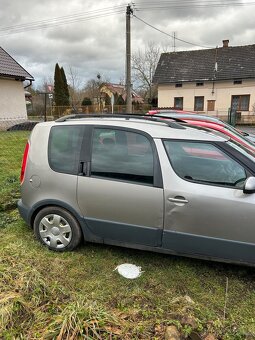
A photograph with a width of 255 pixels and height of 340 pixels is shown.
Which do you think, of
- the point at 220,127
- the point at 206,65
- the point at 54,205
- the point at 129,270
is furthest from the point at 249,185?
the point at 206,65

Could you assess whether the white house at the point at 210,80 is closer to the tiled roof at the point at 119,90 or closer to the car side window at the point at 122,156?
the tiled roof at the point at 119,90

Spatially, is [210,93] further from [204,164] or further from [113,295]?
[113,295]

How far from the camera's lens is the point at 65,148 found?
3.53m

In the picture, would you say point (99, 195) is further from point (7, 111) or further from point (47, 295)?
point (7, 111)

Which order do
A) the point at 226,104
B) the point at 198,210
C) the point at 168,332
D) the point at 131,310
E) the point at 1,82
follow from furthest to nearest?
the point at 226,104 → the point at 1,82 → the point at 198,210 → the point at 131,310 → the point at 168,332

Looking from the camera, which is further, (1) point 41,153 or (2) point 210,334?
(1) point 41,153

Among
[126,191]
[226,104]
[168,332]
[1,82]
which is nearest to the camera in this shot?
[168,332]

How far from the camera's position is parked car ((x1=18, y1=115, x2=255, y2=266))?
2.94 meters

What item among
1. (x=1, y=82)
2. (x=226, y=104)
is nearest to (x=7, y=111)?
(x=1, y=82)

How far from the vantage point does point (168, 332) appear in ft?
7.45

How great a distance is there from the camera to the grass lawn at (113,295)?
2250 millimetres

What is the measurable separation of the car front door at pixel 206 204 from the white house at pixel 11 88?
17.6m

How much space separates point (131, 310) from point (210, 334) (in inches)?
25.9

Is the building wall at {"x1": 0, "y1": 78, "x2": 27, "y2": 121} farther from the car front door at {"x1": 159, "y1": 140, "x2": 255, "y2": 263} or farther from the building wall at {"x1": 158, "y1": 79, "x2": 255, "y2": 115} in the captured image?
the building wall at {"x1": 158, "y1": 79, "x2": 255, "y2": 115}
